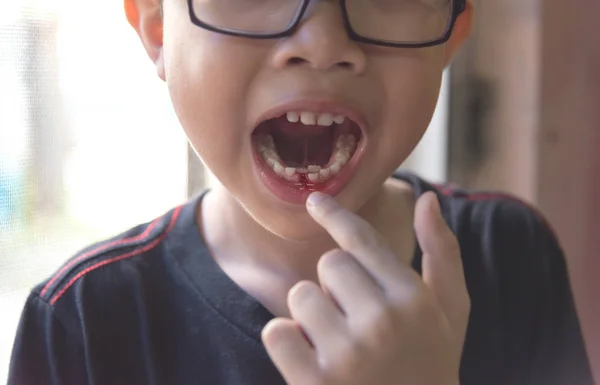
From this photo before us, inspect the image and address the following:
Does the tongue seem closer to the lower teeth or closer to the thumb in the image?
the lower teeth

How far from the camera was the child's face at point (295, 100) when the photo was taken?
510mm

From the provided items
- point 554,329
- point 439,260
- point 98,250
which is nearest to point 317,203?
point 439,260

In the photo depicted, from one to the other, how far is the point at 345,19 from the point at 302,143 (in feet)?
0.51

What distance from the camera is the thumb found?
496mm

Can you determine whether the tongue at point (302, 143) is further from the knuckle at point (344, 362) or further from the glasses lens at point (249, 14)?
the knuckle at point (344, 362)

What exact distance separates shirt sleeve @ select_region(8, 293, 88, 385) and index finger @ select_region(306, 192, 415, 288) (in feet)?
1.05

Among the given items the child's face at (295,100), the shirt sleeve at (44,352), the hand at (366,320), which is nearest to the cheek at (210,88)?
the child's face at (295,100)

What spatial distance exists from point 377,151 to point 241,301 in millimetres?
215

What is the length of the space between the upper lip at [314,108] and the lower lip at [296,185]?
0.12ft

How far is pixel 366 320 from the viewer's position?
1.46ft

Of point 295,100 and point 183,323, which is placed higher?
point 295,100

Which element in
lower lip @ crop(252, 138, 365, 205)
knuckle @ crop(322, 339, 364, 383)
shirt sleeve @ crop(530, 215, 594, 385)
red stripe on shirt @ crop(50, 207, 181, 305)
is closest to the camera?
knuckle @ crop(322, 339, 364, 383)

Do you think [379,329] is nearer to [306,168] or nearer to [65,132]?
[306,168]

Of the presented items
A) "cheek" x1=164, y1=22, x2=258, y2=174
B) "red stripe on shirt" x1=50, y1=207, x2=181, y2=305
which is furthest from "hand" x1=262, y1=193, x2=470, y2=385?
"red stripe on shirt" x1=50, y1=207, x2=181, y2=305
